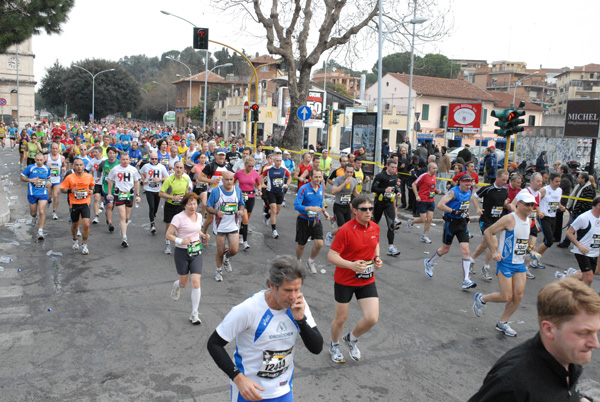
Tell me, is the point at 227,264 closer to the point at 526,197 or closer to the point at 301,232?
the point at 301,232

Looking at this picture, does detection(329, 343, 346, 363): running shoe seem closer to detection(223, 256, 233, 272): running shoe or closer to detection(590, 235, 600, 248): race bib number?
detection(223, 256, 233, 272): running shoe

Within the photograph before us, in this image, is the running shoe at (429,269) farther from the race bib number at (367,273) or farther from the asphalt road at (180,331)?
the race bib number at (367,273)

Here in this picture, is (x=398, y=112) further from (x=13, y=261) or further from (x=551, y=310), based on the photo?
(x=551, y=310)

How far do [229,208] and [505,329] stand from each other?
4.49 m

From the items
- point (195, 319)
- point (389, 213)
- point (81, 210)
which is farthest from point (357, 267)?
point (81, 210)

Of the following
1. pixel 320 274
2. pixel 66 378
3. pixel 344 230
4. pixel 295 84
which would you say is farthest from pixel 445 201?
pixel 295 84

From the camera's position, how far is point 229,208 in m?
8.59

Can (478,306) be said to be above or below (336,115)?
below

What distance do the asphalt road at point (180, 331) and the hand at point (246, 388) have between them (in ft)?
6.33

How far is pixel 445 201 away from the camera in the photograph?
9102 mm

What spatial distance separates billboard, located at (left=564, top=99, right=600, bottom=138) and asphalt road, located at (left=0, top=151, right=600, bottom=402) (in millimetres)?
12354

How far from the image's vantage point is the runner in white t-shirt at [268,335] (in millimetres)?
3154

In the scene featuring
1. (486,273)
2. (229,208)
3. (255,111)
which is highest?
(255,111)

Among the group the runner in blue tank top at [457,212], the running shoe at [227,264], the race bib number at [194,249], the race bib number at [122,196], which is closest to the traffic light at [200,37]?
the race bib number at [122,196]
